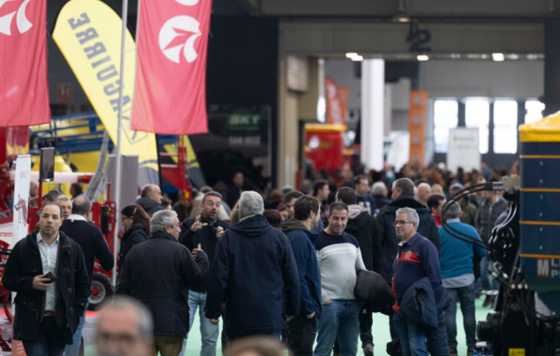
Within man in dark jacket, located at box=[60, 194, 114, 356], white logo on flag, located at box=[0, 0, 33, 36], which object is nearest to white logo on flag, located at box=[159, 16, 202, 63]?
white logo on flag, located at box=[0, 0, 33, 36]

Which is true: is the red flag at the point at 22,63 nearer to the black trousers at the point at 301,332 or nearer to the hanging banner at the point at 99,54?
the black trousers at the point at 301,332

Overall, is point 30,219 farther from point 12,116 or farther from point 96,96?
point 96,96

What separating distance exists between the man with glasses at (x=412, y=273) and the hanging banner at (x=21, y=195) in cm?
347

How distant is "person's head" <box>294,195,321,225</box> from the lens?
42.7 ft

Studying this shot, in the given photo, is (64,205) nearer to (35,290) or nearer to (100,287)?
(35,290)

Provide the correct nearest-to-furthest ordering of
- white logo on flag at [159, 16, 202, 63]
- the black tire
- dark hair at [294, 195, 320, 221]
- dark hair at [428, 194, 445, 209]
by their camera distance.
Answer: dark hair at [294, 195, 320, 221] < white logo on flag at [159, 16, 202, 63] < dark hair at [428, 194, 445, 209] < the black tire

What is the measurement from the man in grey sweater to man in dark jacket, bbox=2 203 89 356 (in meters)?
2.38

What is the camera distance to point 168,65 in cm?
1659

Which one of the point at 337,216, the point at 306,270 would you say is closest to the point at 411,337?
the point at 337,216

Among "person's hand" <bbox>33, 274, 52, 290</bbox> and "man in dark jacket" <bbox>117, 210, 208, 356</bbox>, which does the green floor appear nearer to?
"person's hand" <bbox>33, 274, 52, 290</bbox>

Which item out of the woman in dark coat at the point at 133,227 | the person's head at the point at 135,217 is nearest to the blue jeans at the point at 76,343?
the woman in dark coat at the point at 133,227

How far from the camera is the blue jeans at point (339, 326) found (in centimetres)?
1322

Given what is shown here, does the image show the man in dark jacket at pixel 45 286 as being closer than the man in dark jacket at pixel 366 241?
Yes

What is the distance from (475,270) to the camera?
51.8ft
